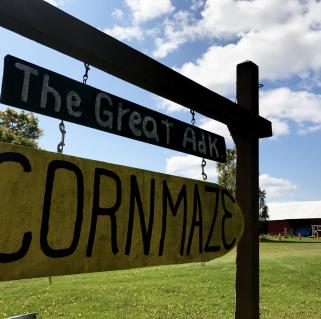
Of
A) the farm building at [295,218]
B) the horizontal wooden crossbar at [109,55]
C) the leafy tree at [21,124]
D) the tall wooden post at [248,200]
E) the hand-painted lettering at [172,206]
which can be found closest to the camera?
the horizontal wooden crossbar at [109,55]

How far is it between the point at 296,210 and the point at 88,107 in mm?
79614

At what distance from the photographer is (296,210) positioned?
7800 centimetres

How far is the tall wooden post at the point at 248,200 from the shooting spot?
3.55m

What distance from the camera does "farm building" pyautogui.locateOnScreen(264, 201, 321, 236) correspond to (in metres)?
74.4

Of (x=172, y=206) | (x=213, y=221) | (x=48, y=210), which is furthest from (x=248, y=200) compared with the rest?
(x=48, y=210)

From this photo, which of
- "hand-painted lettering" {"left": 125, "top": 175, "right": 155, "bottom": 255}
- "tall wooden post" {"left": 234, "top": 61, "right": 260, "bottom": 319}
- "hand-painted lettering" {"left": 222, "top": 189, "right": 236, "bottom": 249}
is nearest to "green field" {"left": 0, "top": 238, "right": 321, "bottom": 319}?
"tall wooden post" {"left": 234, "top": 61, "right": 260, "bottom": 319}

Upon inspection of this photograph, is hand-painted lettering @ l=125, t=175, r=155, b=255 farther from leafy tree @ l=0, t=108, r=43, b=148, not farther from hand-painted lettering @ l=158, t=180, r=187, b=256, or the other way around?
leafy tree @ l=0, t=108, r=43, b=148

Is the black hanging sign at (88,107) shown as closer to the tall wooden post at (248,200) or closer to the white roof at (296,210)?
the tall wooden post at (248,200)

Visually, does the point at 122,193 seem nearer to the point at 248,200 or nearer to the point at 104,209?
the point at 104,209

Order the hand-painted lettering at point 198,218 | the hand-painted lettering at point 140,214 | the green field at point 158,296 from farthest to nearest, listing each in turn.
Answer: the green field at point 158,296 → the hand-painted lettering at point 198,218 → the hand-painted lettering at point 140,214

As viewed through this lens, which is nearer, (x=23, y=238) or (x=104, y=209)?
(x=23, y=238)

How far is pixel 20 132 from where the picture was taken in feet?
109

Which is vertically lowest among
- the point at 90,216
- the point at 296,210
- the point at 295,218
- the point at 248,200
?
the point at 90,216

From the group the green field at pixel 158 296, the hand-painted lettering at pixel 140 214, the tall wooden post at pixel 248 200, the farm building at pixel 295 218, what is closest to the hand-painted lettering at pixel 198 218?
the hand-painted lettering at pixel 140 214
